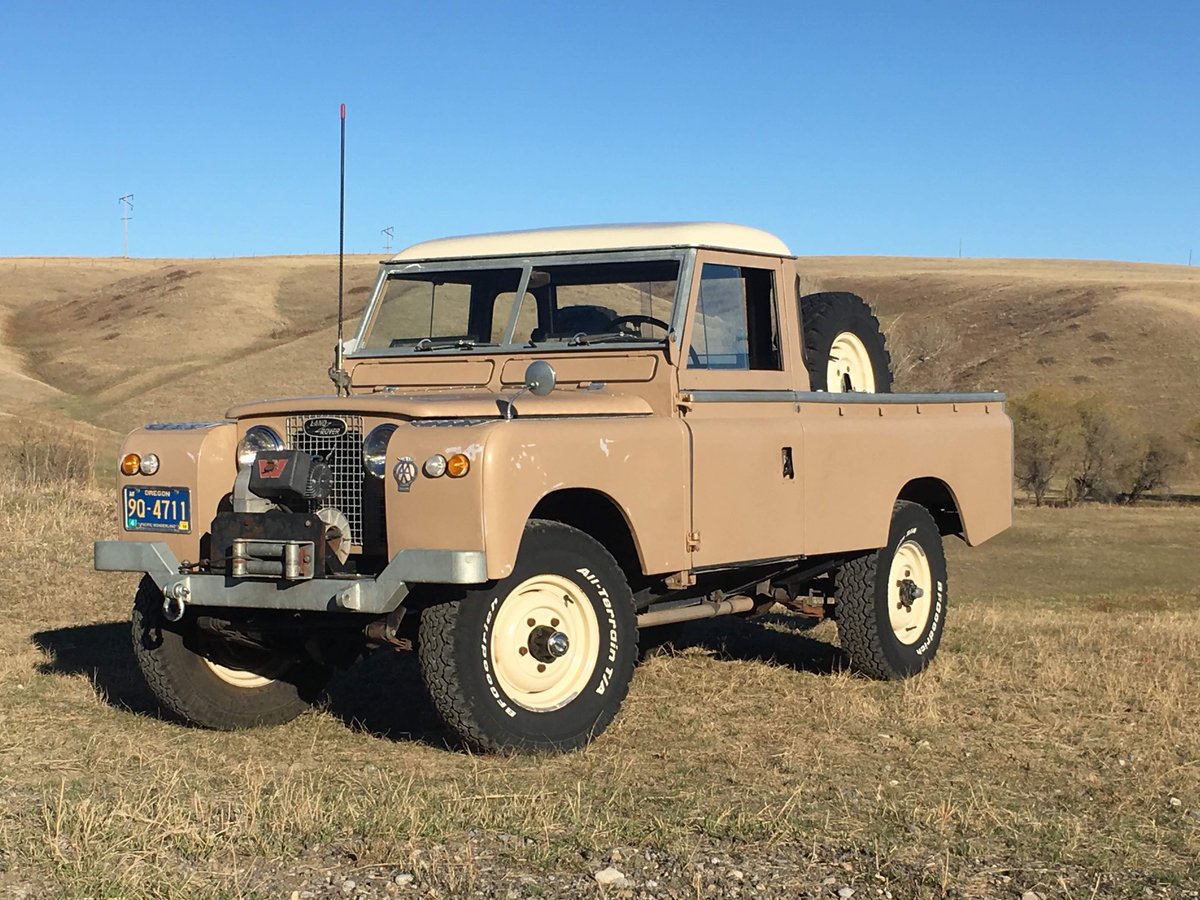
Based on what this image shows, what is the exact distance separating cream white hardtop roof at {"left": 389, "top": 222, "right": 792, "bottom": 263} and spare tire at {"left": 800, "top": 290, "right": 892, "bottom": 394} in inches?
18.2

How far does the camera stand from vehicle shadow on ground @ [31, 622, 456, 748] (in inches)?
275

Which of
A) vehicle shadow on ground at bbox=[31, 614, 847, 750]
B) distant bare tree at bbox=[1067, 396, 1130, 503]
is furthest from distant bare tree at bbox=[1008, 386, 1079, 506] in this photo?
vehicle shadow on ground at bbox=[31, 614, 847, 750]

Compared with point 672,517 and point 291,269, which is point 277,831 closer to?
point 672,517

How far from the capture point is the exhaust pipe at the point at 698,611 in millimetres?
7008

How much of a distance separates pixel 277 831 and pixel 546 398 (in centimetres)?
241

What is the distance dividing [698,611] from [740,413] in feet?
3.35

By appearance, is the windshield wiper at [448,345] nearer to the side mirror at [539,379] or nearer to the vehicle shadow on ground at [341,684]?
the side mirror at [539,379]

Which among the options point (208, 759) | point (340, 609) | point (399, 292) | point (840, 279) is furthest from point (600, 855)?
point (840, 279)

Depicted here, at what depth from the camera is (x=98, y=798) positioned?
5.21 meters

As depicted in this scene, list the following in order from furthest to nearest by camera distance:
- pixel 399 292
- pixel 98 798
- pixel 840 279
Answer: pixel 840 279, pixel 399 292, pixel 98 798

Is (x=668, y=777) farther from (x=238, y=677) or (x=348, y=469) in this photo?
(x=238, y=677)

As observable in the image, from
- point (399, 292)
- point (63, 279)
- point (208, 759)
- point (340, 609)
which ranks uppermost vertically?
point (63, 279)

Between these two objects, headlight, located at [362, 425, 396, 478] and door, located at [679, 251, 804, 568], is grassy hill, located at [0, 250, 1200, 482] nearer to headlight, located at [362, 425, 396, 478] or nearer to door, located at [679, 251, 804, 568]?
door, located at [679, 251, 804, 568]

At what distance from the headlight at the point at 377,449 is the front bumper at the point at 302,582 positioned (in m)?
Result: 0.48
